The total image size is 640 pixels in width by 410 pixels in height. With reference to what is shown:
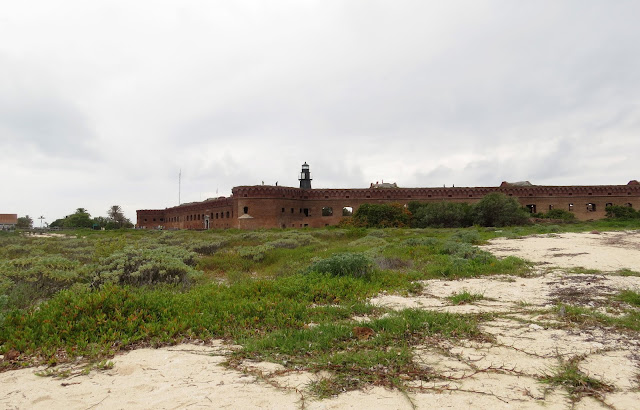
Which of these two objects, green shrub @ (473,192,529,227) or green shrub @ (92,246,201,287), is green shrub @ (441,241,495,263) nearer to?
green shrub @ (92,246,201,287)

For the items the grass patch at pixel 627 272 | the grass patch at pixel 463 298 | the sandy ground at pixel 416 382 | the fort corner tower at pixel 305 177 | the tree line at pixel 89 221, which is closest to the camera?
the sandy ground at pixel 416 382

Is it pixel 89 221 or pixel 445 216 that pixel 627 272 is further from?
pixel 89 221

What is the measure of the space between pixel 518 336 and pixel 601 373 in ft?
3.13

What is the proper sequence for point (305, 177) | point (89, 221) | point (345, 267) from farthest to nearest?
point (89, 221)
point (305, 177)
point (345, 267)

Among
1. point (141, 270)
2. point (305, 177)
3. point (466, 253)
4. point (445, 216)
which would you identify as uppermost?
point (305, 177)

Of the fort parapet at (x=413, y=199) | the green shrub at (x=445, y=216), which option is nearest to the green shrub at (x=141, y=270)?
the green shrub at (x=445, y=216)

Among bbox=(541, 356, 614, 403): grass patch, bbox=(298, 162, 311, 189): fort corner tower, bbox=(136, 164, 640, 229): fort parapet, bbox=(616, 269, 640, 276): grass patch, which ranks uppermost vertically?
bbox=(298, 162, 311, 189): fort corner tower

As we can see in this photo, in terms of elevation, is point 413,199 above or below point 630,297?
above


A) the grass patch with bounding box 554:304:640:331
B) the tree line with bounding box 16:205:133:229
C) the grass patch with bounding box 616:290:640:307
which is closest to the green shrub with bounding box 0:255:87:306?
the grass patch with bounding box 554:304:640:331

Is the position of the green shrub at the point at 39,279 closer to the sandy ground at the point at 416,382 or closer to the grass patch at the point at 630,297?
the sandy ground at the point at 416,382

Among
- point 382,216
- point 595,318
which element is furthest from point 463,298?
point 382,216

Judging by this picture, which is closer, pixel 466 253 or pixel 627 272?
pixel 627 272

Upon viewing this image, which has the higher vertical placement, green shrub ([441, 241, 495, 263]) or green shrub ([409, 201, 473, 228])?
green shrub ([409, 201, 473, 228])

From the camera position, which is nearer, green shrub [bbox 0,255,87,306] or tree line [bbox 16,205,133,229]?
green shrub [bbox 0,255,87,306]
